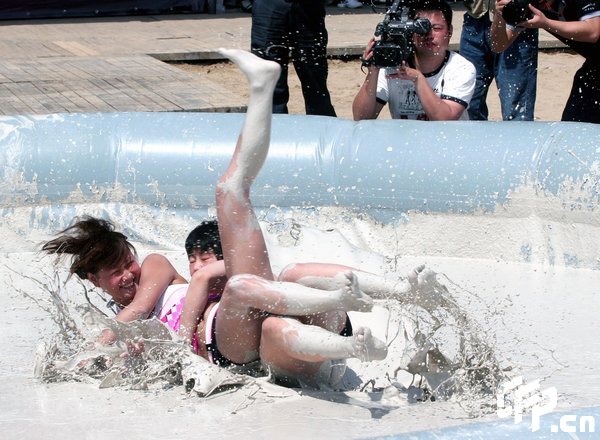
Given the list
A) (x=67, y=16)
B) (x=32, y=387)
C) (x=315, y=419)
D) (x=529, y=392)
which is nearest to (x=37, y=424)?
Answer: (x=32, y=387)

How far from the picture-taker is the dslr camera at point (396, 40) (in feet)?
12.6

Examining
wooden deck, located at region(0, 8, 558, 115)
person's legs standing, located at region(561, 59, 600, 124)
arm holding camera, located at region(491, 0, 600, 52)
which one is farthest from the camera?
wooden deck, located at region(0, 8, 558, 115)

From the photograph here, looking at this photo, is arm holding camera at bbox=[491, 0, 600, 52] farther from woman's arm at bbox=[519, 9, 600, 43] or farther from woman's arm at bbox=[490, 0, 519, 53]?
woman's arm at bbox=[490, 0, 519, 53]

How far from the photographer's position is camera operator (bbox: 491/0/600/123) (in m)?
3.96

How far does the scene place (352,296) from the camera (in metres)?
2.46

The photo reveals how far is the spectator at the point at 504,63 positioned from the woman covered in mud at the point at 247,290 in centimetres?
195

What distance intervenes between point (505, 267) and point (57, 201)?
67.0 inches

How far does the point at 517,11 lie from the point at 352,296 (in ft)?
6.39

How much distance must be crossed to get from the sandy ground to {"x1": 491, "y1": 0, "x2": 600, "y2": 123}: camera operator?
2.17 m

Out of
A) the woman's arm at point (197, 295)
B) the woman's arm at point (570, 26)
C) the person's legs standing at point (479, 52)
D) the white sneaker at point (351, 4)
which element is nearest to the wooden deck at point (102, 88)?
the person's legs standing at point (479, 52)

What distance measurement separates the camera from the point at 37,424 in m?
2.58

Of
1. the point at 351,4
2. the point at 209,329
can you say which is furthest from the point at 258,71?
the point at 351,4

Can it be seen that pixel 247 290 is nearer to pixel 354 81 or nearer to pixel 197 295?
pixel 197 295

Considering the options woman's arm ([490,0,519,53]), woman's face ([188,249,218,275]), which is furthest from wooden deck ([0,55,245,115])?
woman's face ([188,249,218,275])
